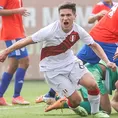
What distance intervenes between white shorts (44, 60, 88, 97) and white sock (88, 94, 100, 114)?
0.81 feet

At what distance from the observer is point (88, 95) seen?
766 cm

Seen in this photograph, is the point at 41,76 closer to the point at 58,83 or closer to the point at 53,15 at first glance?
the point at 53,15

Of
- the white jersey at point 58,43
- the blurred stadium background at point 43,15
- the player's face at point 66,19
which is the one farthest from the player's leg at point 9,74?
the blurred stadium background at point 43,15

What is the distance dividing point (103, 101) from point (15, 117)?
116 cm

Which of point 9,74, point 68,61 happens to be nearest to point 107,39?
point 68,61

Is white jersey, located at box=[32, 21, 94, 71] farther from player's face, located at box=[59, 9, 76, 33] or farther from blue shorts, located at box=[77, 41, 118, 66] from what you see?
blue shorts, located at box=[77, 41, 118, 66]

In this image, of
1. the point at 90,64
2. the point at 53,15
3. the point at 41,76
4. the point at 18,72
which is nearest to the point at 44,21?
the point at 53,15

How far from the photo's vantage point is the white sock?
7592 millimetres

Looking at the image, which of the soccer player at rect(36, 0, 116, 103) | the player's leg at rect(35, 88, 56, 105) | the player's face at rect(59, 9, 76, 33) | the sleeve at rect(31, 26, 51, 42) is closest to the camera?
the sleeve at rect(31, 26, 51, 42)

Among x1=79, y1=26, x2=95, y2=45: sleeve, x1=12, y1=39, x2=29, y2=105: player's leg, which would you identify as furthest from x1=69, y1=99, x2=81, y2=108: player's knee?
x1=12, y1=39, x2=29, y2=105: player's leg

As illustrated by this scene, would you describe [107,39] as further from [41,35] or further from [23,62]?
[23,62]

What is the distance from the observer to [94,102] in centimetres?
762

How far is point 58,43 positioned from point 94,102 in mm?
841

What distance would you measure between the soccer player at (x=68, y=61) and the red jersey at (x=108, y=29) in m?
0.60
